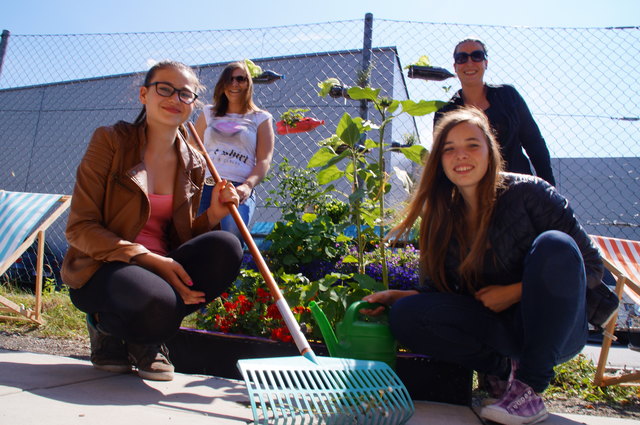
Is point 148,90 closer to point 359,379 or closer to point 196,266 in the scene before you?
point 196,266

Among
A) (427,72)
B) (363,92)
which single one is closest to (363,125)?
(363,92)

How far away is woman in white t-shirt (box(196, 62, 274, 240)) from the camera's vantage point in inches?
99.0

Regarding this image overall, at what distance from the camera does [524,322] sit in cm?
146

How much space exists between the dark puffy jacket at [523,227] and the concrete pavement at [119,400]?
463 millimetres

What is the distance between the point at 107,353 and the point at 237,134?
1277mm

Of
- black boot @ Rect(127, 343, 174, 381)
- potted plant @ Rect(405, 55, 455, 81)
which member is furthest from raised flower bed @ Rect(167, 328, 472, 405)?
potted plant @ Rect(405, 55, 455, 81)

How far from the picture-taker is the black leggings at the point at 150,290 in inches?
58.1

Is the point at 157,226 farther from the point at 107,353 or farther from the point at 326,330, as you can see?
the point at 326,330

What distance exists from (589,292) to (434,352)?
1.71 feet

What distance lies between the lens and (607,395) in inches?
82.7

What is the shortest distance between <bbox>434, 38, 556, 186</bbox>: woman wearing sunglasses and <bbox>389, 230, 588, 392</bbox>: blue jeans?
28.4 inches

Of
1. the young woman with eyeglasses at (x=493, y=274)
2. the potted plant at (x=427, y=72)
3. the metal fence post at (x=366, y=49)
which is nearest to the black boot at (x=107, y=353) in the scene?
the young woman with eyeglasses at (x=493, y=274)

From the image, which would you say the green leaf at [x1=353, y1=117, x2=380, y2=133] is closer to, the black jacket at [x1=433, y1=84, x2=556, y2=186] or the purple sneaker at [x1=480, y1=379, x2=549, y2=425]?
the black jacket at [x1=433, y1=84, x2=556, y2=186]

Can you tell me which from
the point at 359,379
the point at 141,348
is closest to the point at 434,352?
the point at 359,379
